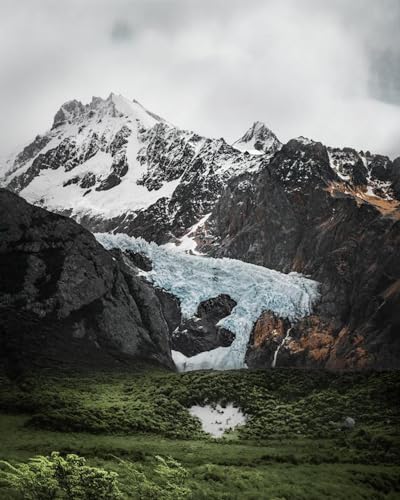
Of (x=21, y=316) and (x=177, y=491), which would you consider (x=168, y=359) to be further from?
(x=177, y=491)

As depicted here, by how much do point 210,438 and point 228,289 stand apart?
68889 millimetres

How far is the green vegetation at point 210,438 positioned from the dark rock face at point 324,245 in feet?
141

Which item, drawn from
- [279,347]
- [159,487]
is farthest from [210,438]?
[279,347]

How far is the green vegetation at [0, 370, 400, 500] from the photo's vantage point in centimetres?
2612

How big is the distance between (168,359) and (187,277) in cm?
Result: 2583

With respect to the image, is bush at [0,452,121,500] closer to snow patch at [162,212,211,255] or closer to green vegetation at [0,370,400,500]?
green vegetation at [0,370,400,500]

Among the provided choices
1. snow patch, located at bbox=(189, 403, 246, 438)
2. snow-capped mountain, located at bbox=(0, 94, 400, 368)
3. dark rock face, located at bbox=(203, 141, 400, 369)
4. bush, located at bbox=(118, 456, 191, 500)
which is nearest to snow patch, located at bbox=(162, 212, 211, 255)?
snow-capped mountain, located at bbox=(0, 94, 400, 368)

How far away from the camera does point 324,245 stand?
132375mm

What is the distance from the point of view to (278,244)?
14488 centimetres

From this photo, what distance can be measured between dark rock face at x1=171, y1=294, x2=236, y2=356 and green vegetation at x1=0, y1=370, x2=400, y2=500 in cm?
4020

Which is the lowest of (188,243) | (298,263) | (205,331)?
(205,331)

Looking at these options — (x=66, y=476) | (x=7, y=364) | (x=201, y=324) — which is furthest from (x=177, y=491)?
(x=201, y=324)

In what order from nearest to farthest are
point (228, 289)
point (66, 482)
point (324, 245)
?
point (66, 482)
point (228, 289)
point (324, 245)

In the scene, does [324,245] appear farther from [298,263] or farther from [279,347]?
[279,347]
